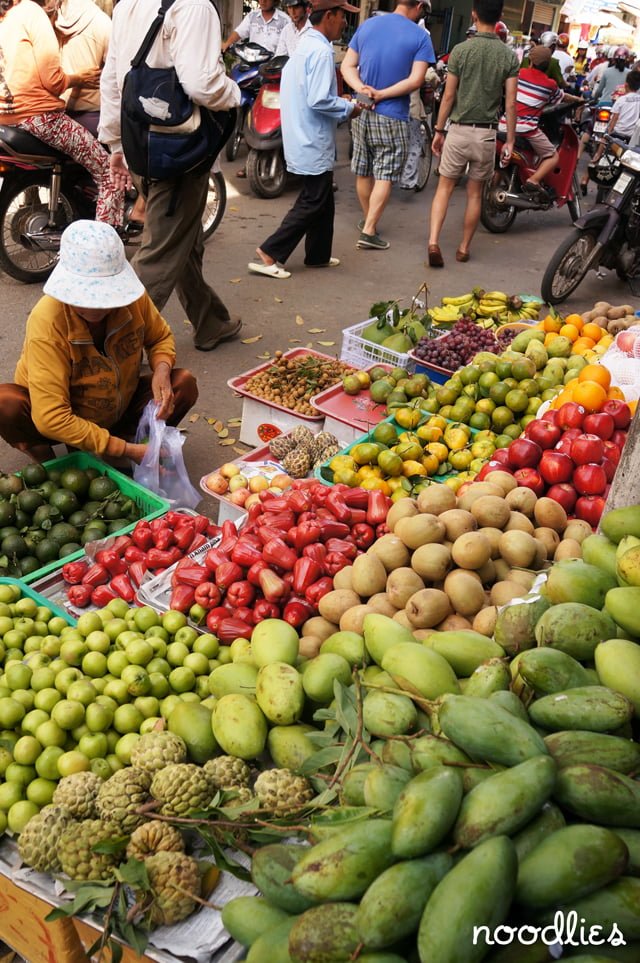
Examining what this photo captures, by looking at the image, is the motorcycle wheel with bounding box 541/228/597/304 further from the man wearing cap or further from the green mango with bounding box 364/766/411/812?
the green mango with bounding box 364/766/411/812

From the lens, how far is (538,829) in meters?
1.38

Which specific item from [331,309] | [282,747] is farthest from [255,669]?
[331,309]

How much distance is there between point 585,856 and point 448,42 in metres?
24.4

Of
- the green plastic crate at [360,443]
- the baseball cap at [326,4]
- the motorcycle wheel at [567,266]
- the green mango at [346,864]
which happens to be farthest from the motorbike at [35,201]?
the green mango at [346,864]

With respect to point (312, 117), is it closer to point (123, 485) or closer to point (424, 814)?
point (123, 485)

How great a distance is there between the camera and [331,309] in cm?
676

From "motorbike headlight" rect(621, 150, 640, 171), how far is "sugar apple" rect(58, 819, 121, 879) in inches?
262

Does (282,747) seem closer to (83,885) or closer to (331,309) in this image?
(83,885)

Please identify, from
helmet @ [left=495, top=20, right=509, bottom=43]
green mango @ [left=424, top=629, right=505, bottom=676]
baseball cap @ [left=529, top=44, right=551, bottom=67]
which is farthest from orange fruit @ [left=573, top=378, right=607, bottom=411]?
helmet @ [left=495, top=20, right=509, bottom=43]

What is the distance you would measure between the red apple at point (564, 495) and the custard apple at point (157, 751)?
5.78 feet

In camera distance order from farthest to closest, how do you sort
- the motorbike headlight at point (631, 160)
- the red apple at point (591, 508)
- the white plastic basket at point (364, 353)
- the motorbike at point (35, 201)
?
the motorbike headlight at point (631, 160) → the motorbike at point (35, 201) → the white plastic basket at point (364, 353) → the red apple at point (591, 508)

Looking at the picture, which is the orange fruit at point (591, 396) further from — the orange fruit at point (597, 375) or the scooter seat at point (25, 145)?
the scooter seat at point (25, 145)

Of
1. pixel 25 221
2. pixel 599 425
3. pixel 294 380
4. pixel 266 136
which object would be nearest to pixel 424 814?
pixel 599 425

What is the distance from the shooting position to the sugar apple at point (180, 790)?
6.04ft
